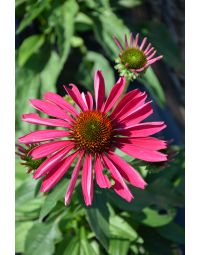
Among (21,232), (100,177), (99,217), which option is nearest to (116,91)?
(100,177)

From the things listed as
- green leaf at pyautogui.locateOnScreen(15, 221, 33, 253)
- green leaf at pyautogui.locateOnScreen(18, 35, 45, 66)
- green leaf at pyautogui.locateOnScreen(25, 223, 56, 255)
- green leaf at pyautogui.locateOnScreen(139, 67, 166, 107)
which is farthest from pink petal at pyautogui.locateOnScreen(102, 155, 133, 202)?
green leaf at pyautogui.locateOnScreen(18, 35, 45, 66)

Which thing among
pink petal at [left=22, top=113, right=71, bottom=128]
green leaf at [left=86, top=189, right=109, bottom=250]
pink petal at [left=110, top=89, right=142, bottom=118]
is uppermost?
pink petal at [left=110, top=89, right=142, bottom=118]

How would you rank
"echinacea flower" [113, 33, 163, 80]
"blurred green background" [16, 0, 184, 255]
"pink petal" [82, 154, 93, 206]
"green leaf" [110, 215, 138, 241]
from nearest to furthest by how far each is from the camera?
1. "pink petal" [82, 154, 93, 206]
2. "echinacea flower" [113, 33, 163, 80]
3. "blurred green background" [16, 0, 184, 255]
4. "green leaf" [110, 215, 138, 241]

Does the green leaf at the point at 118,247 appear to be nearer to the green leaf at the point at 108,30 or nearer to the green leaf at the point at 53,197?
the green leaf at the point at 53,197

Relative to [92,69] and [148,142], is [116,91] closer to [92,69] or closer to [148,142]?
[148,142]

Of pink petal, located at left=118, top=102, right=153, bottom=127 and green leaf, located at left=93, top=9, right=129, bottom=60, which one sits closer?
pink petal, located at left=118, top=102, right=153, bottom=127

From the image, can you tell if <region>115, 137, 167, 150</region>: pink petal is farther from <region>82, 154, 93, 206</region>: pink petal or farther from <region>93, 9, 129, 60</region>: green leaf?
<region>93, 9, 129, 60</region>: green leaf
